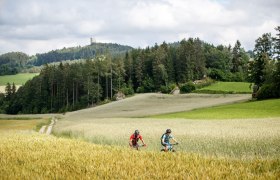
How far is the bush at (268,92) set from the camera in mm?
78525

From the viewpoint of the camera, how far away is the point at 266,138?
24.1m

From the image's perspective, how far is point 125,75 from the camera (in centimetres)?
14662

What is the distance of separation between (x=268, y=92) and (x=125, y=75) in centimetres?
7431

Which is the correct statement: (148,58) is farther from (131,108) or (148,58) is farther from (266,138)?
(266,138)

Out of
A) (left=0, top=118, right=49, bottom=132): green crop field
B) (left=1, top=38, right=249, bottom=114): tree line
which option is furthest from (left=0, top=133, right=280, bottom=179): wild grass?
(left=1, top=38, right=249, bottom=114): tree line

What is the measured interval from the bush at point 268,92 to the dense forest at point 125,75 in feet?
157

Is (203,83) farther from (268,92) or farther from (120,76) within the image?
(268,92)

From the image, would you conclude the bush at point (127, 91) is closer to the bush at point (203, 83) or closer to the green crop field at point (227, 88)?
the bush at point (203, 83)

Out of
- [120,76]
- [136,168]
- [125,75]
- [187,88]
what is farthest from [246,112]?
[125,75]

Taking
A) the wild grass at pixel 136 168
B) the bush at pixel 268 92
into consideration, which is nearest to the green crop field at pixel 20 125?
the wild grass at pixel 136 168

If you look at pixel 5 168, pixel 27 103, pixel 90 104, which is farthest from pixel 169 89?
pixel 5 168

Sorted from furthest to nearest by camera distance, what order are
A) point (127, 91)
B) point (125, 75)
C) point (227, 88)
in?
point (125, 75), point (127, 91), point (227, 88)

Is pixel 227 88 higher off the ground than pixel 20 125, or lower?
higher

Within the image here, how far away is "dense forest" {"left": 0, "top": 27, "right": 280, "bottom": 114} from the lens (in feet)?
445
